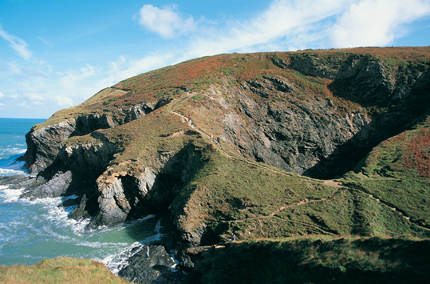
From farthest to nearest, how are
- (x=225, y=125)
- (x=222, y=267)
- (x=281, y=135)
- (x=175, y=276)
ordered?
(x=281, y=135), (x=225, y=125), (x=175, y=276), (x=222, y=267)

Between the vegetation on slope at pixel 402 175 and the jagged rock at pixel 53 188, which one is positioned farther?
the jagged rock at pixel 53 188

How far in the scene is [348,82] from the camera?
173 feet

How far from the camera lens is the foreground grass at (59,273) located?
39.0 feet

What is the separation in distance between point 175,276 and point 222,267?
186 inches

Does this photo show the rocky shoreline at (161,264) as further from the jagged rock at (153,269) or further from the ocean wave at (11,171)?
the ocean wave at (11,171)

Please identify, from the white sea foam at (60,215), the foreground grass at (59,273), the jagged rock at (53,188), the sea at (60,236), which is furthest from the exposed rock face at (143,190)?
the jagged rock at (53,188)

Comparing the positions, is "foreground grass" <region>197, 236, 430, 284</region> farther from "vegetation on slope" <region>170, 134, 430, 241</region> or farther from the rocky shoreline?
the rocky shoreline

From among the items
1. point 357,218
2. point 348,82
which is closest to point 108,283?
point 357,218

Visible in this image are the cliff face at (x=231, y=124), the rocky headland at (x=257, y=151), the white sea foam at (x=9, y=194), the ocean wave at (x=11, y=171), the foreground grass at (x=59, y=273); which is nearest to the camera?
the foreground grass at (x=59, y=273)

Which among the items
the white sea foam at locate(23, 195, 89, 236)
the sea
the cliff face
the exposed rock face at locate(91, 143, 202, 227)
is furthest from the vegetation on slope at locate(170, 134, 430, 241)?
the white sea foam at locate(23, 195, 89, 236)

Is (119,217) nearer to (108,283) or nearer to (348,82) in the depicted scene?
(108,283)

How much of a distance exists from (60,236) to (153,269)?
1346 centimetres

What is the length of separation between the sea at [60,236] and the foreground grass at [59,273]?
5787 mm

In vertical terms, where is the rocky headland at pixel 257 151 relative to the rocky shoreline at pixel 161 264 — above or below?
above
